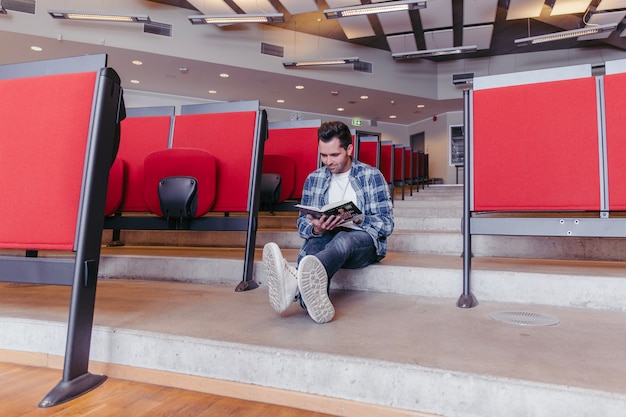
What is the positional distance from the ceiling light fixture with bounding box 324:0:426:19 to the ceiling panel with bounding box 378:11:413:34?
630mm

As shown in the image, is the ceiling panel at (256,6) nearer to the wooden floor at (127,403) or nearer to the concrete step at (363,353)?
the concrete step at (363,353)

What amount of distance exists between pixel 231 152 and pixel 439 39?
698 centimetres

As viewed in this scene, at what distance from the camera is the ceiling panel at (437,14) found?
635 cm

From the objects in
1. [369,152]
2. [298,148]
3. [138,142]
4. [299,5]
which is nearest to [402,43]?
[299,5]

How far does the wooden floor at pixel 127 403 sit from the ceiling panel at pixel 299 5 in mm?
6332

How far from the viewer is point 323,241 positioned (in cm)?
172

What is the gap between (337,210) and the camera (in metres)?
1.48

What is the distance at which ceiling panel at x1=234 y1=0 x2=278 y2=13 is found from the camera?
251 inches

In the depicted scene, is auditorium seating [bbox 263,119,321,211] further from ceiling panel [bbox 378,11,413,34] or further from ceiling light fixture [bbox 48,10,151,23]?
ceiling panel [bbox 378,11,413,34]

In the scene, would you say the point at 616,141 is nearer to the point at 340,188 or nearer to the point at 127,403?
the point at 340,188

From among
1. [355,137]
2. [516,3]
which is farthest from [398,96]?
[355,137]

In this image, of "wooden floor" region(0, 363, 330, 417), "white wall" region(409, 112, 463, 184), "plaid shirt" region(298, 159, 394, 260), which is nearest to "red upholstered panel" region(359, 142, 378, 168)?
"plaid shirt" region(298, 159, 394, 260)

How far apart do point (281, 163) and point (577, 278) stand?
1885 mm

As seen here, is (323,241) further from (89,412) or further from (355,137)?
(355,137)
